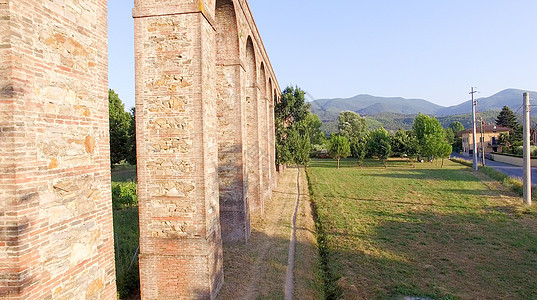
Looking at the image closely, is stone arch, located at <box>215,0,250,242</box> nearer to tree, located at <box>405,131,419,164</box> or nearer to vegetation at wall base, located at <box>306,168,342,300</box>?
vegetation at wall base, located at <box>306,168,342,300</box>

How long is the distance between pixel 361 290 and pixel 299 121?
20.2 metres

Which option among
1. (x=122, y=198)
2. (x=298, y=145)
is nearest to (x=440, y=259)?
(x=122, y=198)

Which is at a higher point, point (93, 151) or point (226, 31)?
point (226, 31)

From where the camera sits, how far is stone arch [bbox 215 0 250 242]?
9.50 m

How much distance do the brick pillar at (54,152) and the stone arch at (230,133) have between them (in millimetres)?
5363

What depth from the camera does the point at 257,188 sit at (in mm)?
12836

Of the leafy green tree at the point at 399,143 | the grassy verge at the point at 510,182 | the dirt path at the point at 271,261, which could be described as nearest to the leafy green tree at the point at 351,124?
the leafy green tree at the point at 399,143

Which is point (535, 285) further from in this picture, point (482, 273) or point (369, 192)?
point (369, 192)

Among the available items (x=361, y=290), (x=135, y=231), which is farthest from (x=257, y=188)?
(x=361, y=290)

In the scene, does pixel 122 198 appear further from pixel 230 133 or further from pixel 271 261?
pixel 271 261

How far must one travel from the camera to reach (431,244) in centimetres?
967

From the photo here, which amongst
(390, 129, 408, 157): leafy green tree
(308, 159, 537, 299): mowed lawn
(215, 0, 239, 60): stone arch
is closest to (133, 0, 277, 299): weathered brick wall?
(215, 0, 239, 60): stone arch

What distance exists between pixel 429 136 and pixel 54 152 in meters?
37.5

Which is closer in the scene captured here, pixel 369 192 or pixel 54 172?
pixel 54 172
